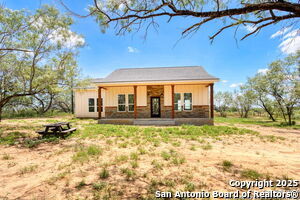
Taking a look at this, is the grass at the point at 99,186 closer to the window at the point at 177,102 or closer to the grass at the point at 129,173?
the grass at the point at 129,173

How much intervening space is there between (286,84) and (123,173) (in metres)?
17.3

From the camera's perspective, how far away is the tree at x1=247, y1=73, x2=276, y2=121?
14461 millimetres

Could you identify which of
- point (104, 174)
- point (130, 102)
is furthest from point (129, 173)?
point (130, 102)

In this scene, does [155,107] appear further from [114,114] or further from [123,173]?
[123,173]

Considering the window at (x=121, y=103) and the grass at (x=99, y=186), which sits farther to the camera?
the window at (x=121, y=103)

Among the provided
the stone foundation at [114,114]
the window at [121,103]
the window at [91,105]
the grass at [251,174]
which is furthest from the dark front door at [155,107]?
the grass at [251,174]

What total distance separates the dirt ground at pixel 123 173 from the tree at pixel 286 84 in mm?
11126

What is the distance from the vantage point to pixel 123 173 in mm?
2900

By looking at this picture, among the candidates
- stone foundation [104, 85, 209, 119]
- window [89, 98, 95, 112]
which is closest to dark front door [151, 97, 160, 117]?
stone foundation [104, 85, 209, 119]

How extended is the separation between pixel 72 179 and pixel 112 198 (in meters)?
1.15

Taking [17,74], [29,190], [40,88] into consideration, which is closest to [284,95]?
[29,190]

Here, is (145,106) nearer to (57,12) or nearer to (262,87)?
(57,12)

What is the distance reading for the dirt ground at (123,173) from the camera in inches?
91.4

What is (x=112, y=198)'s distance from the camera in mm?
2092
